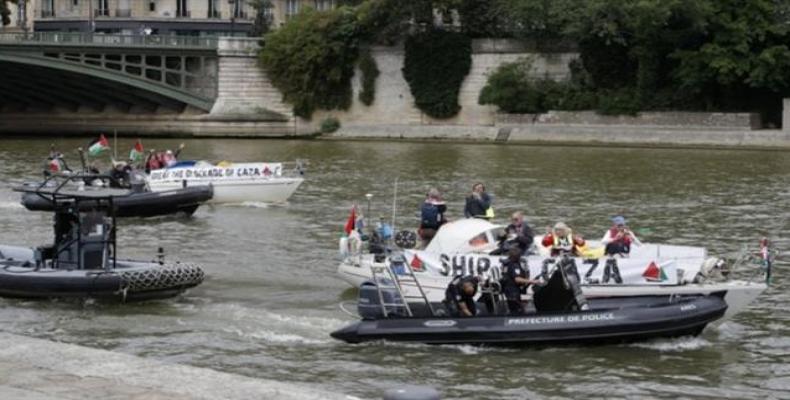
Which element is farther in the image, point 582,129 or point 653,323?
point 582,129

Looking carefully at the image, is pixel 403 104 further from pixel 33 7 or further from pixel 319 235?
pixel 319 235

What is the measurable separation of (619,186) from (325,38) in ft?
121

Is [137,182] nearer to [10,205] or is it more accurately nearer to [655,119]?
[10,205]

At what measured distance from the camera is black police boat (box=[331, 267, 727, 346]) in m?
21.1

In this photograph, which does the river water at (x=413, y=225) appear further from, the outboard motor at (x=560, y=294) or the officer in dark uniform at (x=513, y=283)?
the officer in dark uniform at (x=513, y=283)

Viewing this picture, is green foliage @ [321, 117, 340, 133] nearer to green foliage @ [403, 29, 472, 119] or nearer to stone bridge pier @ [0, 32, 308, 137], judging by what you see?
stone bridge pier @ [0, 32, 308, 137]

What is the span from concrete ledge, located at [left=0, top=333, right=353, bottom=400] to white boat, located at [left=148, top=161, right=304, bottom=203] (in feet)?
84.1

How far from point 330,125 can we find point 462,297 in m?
61.2

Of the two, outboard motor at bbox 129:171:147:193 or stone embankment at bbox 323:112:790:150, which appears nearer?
outboard motor at bbox 129:171:147:193

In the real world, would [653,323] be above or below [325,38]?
below

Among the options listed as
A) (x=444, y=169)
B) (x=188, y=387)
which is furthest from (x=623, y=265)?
(x=444, y=169)

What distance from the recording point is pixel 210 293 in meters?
26.5

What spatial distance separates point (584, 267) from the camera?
22781mm

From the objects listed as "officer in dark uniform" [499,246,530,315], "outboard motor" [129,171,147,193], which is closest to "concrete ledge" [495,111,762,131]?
"outboard motor" [129,171,147,193]
